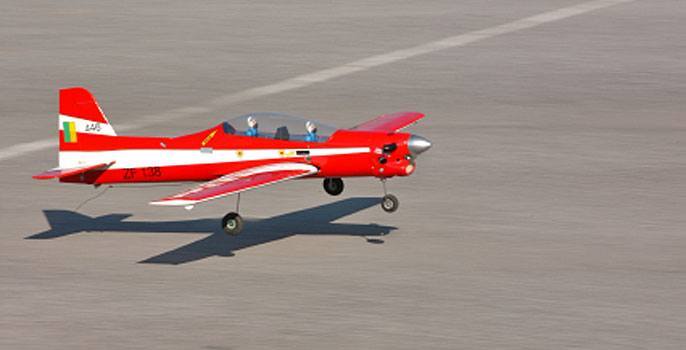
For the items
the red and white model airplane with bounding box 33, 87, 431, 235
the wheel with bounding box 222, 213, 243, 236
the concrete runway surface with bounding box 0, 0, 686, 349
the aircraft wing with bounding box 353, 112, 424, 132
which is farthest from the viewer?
the aircraft wing with bounding box 353, 112, 424, 132

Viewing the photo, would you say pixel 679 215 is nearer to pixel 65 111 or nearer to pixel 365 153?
pixel 365 153

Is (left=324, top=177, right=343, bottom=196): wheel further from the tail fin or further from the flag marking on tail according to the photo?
the flag marking on tail

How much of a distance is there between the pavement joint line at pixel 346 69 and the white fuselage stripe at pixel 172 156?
27.1 feet

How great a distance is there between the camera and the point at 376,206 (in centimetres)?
2862

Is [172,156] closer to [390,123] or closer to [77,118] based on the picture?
[77,118]

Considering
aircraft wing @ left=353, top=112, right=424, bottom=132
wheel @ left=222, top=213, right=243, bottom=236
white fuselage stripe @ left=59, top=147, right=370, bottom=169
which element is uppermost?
aircraft wing @ left=353, top=112, right=424, bottom=132

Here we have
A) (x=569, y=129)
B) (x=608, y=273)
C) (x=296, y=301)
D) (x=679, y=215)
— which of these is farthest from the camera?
(x=569, y=129)

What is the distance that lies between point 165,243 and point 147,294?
3538 millimetres

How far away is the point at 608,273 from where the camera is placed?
23.3m

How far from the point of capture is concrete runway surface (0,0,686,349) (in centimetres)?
2077

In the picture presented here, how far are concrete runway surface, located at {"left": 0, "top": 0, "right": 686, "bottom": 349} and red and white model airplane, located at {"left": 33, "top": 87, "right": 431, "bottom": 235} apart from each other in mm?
1399

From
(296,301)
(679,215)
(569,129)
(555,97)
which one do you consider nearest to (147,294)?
(296,301)

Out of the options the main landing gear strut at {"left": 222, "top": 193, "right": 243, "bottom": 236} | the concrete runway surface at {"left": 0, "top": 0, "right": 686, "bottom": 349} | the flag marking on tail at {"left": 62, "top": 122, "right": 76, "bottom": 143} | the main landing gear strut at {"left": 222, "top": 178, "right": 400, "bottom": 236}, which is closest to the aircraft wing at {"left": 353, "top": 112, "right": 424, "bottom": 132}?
the main landing gear strut at {"left": 222, "top": 178, "right": 400, "bottom": 236}

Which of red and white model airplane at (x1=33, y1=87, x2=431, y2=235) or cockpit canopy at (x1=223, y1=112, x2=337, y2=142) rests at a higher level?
cockpit canopy at (x1=223, y1=112, x2=337, y2=142)
